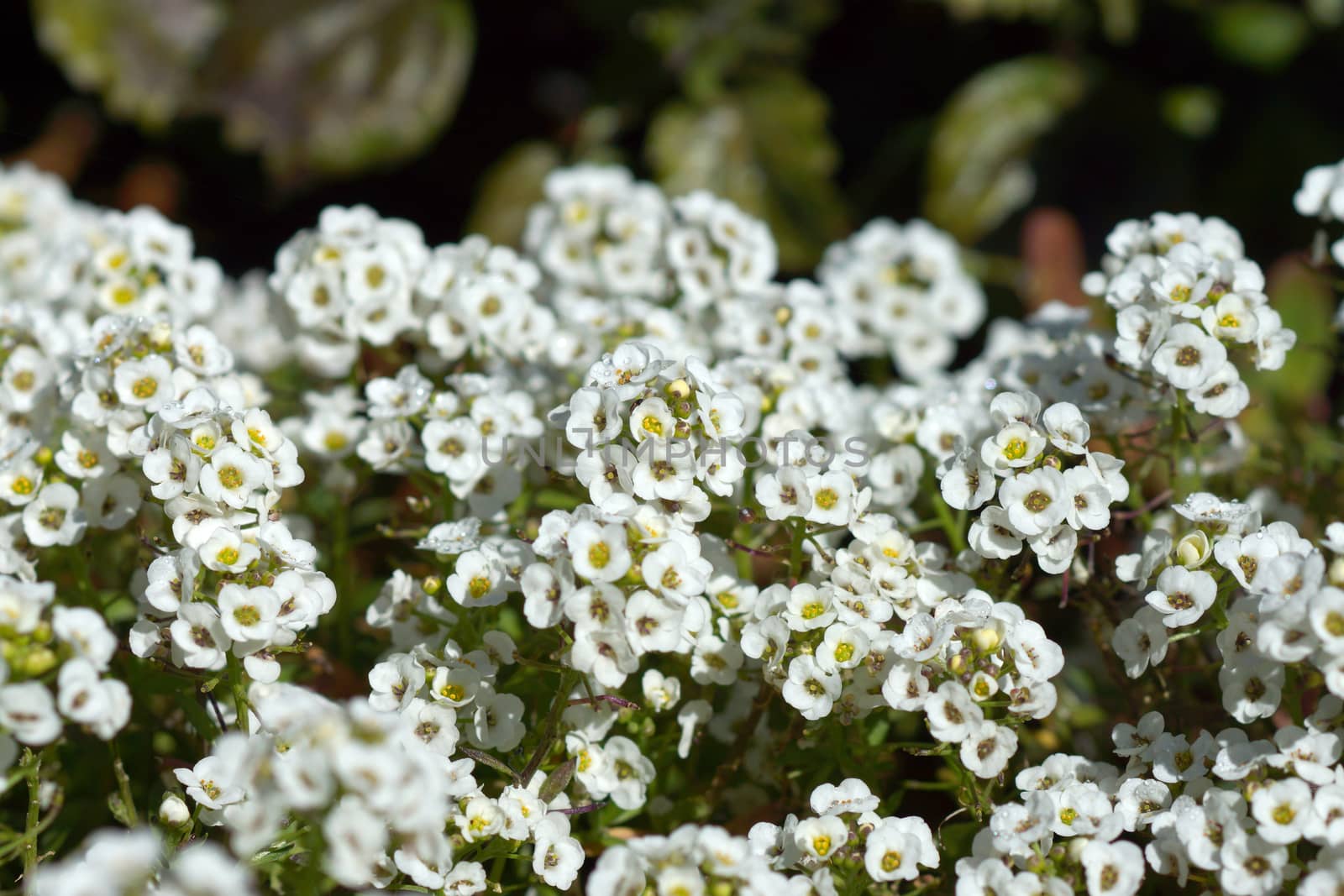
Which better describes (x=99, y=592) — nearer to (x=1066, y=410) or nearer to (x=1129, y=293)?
(x=1066, y=410)

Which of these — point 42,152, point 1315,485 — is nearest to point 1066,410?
point 1315,485

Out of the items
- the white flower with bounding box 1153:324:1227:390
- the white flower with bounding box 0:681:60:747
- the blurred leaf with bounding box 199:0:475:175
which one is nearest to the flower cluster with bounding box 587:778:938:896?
the white flower with bounding box 0:681:60:747

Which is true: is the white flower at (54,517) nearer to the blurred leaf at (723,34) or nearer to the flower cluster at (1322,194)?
the flower cluster at (1322,194)

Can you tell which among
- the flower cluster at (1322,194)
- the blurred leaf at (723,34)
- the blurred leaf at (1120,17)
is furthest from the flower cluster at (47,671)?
the blurred leaf at (1120,17)

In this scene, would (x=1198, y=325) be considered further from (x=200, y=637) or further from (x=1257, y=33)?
(x=1257, y=33)

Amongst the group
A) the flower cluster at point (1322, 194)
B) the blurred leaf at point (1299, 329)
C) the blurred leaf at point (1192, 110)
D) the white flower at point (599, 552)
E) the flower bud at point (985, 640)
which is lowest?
the blurred leaf at point (1299, 329)

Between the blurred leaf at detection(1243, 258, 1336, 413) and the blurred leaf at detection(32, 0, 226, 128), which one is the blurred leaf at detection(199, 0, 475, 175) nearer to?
the blurred leaf at detection(32, 0, 226, 128)

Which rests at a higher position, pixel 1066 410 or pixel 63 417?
pixel 1066 410
